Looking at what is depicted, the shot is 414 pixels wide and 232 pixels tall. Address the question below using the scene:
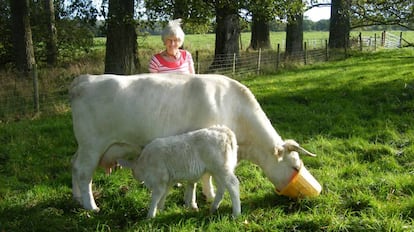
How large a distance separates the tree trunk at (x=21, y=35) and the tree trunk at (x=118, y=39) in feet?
9.42

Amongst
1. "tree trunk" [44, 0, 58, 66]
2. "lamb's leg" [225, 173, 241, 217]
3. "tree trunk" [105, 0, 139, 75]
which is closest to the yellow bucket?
"lamb's leg" [225, 173, 241, 217]

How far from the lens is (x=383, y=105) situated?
984 cm

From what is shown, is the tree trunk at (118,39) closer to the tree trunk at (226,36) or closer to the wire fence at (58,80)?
the wire fence at (58,80)

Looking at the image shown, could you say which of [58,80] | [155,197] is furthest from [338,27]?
[155,197]

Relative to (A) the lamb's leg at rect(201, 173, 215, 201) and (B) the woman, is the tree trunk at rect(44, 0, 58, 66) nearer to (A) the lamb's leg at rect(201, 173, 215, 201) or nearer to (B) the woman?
(B) the woman

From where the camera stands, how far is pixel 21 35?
1366 centimetres

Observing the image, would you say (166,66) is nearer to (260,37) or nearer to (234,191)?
(234,191)

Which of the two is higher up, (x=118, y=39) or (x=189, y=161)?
(x=118, y=39)

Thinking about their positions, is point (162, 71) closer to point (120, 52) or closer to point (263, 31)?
point (120, 52)

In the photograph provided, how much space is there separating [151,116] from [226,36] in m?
11.6

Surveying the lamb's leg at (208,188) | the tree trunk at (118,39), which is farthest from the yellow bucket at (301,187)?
the tree trunk at (118,39)

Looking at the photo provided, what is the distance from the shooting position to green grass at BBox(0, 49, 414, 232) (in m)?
4.56

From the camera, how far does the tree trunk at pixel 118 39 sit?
12422 millimetres

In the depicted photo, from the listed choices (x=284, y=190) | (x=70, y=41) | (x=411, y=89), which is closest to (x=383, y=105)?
(x=411, y=89)
